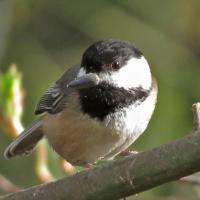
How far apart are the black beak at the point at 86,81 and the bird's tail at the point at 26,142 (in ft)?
2.70

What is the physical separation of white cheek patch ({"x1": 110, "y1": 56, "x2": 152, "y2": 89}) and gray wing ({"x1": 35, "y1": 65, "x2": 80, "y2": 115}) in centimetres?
32

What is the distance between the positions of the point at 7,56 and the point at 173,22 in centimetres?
120

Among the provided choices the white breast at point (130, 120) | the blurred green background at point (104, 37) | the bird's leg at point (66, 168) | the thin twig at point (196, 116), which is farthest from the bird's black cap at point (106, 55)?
the blurred green background at point (104, 37)

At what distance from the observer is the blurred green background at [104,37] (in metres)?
4.51

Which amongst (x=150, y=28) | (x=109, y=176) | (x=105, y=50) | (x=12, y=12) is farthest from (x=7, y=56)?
(x=109, y=176)

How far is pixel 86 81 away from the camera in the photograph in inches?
118

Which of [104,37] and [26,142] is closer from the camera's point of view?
[26,142]

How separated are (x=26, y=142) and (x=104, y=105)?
37.0 inches

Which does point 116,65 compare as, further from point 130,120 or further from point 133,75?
point 130,120

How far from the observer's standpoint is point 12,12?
4.75m

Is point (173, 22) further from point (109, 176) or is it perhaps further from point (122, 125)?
point (109, 176)

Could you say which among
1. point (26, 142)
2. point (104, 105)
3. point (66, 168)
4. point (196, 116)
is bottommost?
point (26, 142)

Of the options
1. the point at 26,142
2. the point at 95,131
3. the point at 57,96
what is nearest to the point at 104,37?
the point at 26,142

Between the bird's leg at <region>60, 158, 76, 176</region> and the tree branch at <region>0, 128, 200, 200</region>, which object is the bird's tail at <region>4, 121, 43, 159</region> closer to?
the bird's leg at <region>60, 158, 76, 176</region>
